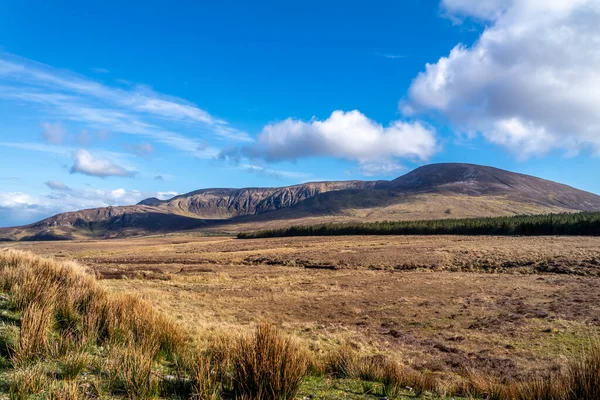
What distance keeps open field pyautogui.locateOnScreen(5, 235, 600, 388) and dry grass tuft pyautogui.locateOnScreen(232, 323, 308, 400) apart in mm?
5456

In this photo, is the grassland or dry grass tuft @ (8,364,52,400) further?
the grassland

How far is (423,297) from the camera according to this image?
842 inches

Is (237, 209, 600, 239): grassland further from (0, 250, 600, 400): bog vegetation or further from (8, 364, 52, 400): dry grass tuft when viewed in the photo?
(8, 364, 52, 400): dry grass tuft

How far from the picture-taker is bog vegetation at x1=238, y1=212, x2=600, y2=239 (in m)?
63.0

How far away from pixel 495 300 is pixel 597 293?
558cm

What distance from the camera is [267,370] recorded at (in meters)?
5.30

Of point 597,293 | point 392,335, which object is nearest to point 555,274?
point 597,293

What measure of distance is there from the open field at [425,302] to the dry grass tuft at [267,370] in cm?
546

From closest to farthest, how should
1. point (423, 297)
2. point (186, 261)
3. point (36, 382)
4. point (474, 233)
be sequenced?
point (36, 382), point (423, 297), point (186, 261), point (474, 233)

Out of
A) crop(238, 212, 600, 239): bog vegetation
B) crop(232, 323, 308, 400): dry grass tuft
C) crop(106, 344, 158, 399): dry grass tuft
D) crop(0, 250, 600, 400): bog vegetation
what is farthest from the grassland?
crop(106, 344, 158, 399): dry grass tuft

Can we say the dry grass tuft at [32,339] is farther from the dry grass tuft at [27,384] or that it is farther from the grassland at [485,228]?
the grassland at [485,228]

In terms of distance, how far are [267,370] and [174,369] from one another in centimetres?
213

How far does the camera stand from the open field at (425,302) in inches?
483

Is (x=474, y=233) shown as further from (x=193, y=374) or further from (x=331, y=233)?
(x=193, y=374)
